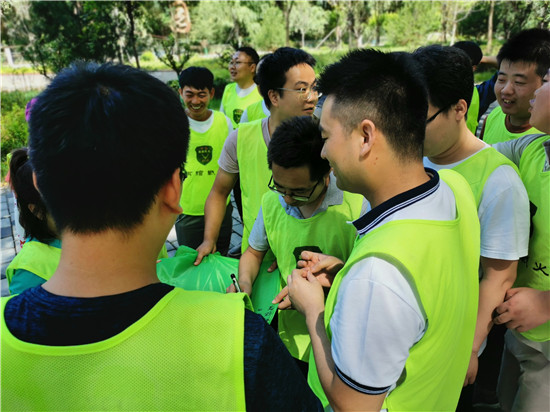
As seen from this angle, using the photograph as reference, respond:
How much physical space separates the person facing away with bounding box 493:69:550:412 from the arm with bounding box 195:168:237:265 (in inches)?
61.3

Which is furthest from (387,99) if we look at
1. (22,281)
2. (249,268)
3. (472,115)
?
(472,115)

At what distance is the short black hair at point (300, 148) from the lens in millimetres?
1839

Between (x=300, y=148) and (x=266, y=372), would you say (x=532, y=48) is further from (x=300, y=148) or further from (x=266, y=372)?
(x=266, y=372)

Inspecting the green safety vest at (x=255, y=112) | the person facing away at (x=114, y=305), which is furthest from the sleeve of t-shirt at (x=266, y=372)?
the green safety vest at (x=255, y=112)

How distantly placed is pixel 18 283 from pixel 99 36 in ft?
43.2

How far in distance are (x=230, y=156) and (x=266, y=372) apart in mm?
2049

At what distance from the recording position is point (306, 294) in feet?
4.66

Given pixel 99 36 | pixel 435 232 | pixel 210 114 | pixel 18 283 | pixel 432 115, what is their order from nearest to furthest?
1. pixel 435 232
2. pixel 18 283
3. pixel 432 115
4. pixel 210 114
5. pixel 99 36

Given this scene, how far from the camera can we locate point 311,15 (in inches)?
1364

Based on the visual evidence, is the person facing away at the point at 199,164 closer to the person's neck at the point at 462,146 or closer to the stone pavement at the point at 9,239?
the stone pavement at the point at 9,239

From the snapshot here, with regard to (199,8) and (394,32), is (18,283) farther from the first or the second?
(199,8)

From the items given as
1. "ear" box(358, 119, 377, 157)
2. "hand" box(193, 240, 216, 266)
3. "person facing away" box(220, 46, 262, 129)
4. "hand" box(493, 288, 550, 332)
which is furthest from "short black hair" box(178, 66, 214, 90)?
"hand" box(493, 288, 550, 332)

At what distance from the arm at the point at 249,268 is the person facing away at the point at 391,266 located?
537 millimetres

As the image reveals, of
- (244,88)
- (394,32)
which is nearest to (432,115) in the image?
(244,88)
